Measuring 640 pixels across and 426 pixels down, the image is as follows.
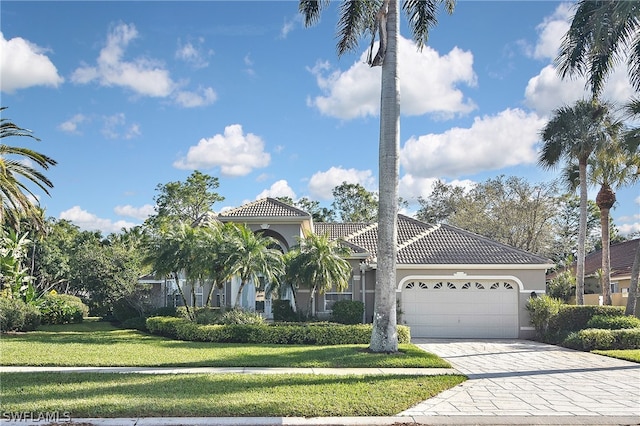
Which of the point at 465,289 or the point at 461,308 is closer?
the point at 461,308

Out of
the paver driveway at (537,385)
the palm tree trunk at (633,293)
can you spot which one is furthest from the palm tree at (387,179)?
the palm tree trunk at (633,293)

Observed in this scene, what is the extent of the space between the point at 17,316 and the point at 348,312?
43.3ft

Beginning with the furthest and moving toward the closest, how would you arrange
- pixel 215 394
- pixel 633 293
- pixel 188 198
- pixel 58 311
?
pixel 188 198
pixel 58 311
pixel 633 293
pixel 215 394

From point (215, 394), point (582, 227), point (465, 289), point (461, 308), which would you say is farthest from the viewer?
point (582, 227)

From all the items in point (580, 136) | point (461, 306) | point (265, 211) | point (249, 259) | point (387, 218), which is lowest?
point (461, 306)

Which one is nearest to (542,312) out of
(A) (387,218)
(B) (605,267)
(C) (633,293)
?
(C) (633,293)

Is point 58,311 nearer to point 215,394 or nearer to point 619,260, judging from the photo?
point 215,394

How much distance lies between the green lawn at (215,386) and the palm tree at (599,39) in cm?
1069

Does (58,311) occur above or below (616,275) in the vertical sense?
below

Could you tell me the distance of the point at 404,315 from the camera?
72.0ft

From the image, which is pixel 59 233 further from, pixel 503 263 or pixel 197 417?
pixel 197 417

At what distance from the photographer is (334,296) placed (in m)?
24.1

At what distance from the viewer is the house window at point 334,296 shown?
935 inches

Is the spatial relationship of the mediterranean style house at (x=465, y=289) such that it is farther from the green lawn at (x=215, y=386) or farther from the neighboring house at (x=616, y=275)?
the green lawn at (x=215, y=386)
